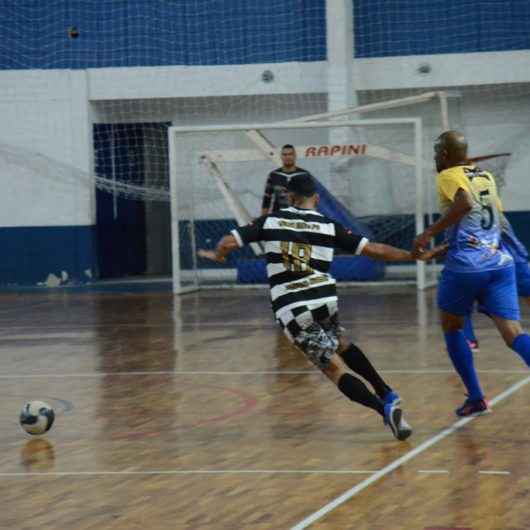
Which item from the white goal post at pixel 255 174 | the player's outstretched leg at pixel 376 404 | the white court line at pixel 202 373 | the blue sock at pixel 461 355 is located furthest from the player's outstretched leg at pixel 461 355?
the white goal post at pixel 255 174

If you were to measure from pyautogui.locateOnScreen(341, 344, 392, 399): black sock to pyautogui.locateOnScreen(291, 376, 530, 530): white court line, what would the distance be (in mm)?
449

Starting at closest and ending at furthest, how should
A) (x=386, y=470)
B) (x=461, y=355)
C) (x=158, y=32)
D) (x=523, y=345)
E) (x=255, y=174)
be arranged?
1. (x=386, y=470)
2. (x=523, y=345)
3. (x=461, y=355)
4. (x=255, y=174)
5. (x=158, y=32)

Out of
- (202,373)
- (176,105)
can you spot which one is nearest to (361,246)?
(202,373)

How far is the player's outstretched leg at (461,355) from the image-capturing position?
9672 mm

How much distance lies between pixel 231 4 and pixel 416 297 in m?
7.22

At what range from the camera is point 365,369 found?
361 inches

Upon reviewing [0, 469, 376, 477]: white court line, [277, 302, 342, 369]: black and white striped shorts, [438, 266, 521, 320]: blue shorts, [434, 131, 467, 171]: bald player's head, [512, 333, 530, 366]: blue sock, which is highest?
[434, 131, 467, 171]: bald player's head

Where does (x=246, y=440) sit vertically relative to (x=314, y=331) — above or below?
below

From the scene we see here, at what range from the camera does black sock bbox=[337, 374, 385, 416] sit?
8.88m

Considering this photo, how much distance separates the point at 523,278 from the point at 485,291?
224 cm

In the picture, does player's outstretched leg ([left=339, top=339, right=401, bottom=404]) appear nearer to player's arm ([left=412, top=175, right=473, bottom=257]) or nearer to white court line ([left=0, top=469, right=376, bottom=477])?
player's arm ([left=412, top=175, right=473, bottom=257])

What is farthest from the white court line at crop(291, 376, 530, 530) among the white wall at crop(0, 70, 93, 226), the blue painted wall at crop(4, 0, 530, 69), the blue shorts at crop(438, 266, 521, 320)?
the white wall at crop(0, 70, 93, 226)

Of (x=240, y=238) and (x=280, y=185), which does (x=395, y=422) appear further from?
(x=280, y=185)

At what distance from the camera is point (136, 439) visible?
31.1 feet
